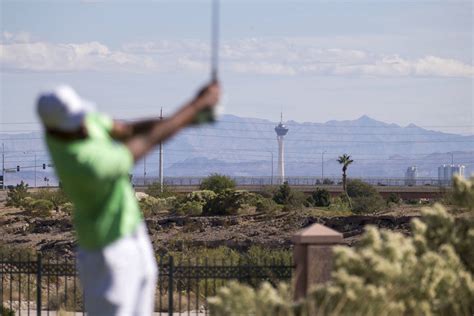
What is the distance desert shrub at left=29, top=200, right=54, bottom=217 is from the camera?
2122 inches

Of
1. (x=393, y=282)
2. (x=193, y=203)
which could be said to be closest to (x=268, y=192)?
(x=193, y=203)

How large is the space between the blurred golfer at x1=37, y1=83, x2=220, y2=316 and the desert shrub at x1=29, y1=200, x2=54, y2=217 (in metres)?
46.5

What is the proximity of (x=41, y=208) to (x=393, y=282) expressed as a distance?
45700mm

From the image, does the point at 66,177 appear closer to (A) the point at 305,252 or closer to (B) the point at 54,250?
(A) the point at 305,252

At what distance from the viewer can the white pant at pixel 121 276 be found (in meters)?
7.48

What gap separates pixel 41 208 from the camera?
5497cm

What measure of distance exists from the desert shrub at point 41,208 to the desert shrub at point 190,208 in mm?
5547

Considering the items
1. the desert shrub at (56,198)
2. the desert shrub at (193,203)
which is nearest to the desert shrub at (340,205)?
the desert shrub at (193,203)

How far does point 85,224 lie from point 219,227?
38.8 m

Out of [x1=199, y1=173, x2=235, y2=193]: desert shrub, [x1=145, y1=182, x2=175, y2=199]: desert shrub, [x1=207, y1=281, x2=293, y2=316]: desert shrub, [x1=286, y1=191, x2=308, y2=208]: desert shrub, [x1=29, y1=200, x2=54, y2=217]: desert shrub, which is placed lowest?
[x1=207, y1=281, x2=293, y2=316]: desert shrub

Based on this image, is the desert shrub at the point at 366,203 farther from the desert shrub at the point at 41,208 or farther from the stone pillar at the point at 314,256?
the stone pillar at the point at 314,256

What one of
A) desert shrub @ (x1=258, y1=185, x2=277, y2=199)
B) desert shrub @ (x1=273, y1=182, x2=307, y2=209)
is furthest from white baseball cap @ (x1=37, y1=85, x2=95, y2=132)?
desert shrub @ (x1=258, y1=185, x2=277, y2=199)

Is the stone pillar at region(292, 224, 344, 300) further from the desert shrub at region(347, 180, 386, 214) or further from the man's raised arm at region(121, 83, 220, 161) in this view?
the desert shrub at region(347, 180, 386, 214)

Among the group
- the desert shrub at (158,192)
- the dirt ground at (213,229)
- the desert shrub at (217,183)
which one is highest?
the desert shrub at (217,183)
